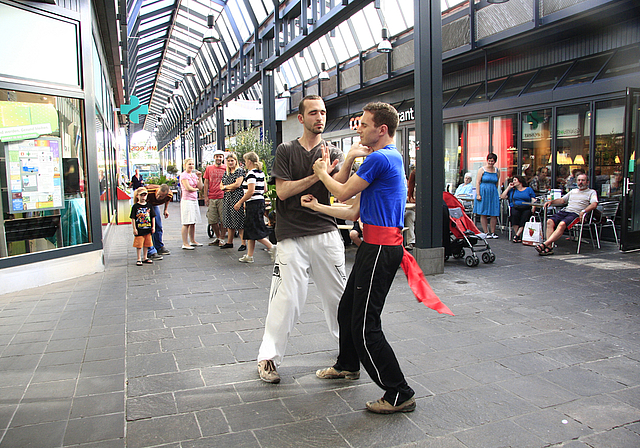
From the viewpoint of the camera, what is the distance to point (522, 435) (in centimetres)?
269

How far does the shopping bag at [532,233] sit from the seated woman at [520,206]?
431 millimetres

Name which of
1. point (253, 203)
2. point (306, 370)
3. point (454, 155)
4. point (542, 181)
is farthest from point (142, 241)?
point (454, 155)

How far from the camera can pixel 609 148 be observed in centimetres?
1026

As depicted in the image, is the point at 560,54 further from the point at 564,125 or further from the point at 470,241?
the point at 470,241

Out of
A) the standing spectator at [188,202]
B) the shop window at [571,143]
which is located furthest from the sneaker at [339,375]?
the shop window at [571,143]

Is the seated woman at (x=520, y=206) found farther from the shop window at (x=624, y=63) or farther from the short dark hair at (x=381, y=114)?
the short dark hair at (x=381, y=114)

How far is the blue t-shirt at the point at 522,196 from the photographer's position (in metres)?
10.1

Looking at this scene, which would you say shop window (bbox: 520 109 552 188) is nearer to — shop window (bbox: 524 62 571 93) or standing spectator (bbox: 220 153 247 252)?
shop window (bbox: 524 62 571 93)

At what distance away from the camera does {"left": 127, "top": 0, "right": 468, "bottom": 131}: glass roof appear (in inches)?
649

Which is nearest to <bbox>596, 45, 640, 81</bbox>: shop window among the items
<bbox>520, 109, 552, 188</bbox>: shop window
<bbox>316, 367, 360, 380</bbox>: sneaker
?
<bbox>520, 109, 552, 188</bbox>: shop window

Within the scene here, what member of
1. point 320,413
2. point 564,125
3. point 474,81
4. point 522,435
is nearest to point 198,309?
point 320,413

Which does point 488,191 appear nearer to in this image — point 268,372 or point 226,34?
point 268,372

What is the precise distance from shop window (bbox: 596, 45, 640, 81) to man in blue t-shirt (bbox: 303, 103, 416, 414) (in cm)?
891

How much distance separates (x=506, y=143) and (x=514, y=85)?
1.38 m
